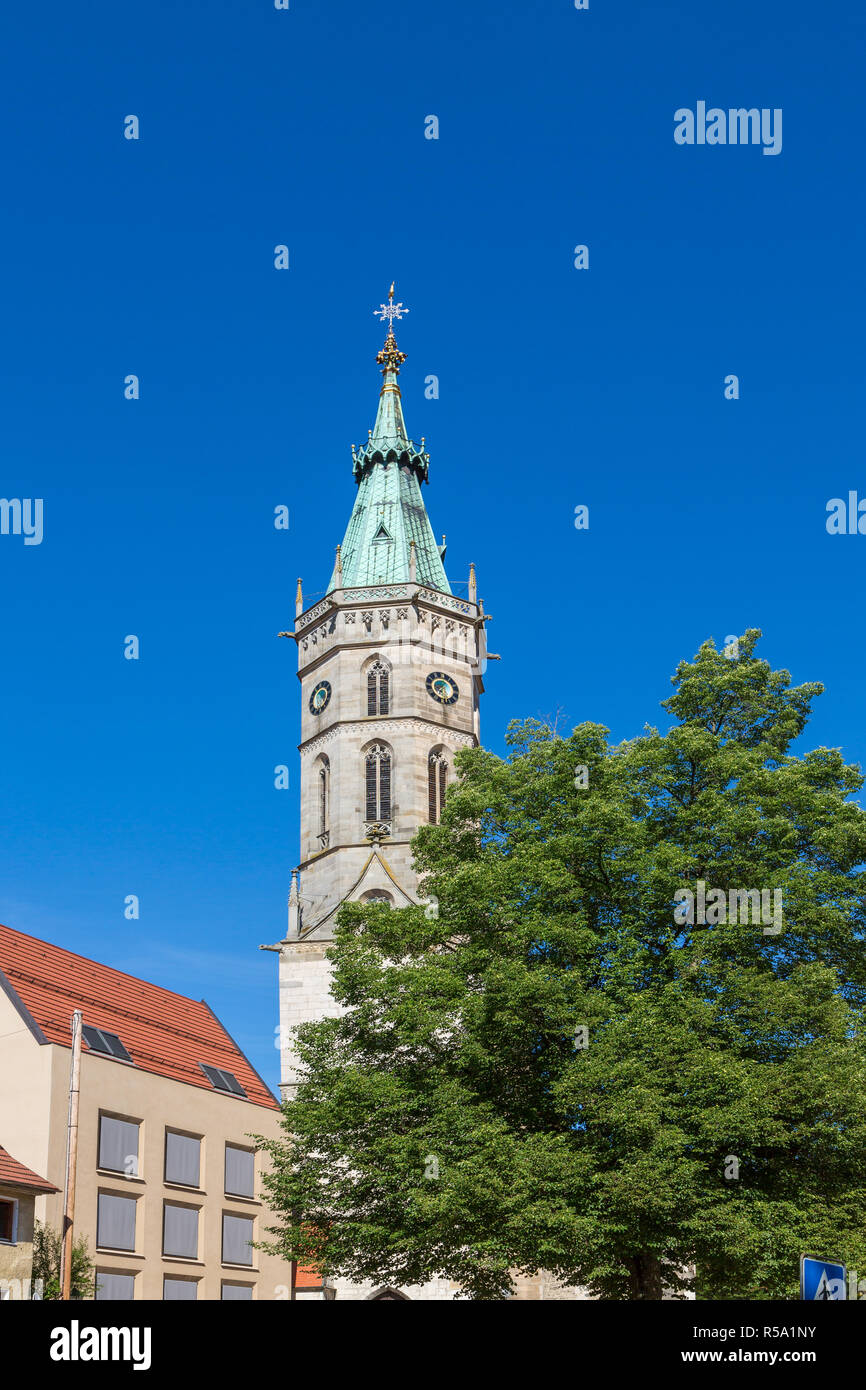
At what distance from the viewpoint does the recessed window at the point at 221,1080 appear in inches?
1635

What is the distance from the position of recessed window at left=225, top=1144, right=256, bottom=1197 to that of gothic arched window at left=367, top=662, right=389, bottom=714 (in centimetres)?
3481

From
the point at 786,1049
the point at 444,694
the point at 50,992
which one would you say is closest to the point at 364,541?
the point at 444,694

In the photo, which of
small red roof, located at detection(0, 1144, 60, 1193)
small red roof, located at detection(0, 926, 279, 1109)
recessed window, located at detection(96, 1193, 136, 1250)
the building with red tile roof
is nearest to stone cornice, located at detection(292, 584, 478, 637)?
small red roof, located at detection(0, 926, 279, 1109)

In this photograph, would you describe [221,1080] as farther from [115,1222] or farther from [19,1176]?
[19,1176]

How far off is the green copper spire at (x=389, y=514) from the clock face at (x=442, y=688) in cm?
482

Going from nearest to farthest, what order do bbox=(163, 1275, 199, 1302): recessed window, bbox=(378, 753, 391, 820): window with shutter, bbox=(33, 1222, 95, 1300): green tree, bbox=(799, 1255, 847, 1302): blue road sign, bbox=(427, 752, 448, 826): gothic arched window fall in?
bbox=(799, 1255, 847, 1302): blue road sign, bbox=(33, 1222, 95, 1300): green tree, bbox=(163, 1275, 199, 1302): recessed window, bbox=(378, 753, 391, 820): window with shutter, bbox=(427, 752, 448, 826): gothic arched window

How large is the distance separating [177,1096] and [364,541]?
149 feet

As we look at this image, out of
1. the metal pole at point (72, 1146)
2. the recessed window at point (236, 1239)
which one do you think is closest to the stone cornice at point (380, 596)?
the recessed window at point (236, 1239)

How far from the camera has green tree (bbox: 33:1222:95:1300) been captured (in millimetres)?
30094

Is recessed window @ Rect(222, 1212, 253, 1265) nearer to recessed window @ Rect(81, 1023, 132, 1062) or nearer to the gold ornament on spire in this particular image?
recessed window @ Rect(81, 1023, 132, 1062)

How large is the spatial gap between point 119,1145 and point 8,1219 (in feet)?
15.4

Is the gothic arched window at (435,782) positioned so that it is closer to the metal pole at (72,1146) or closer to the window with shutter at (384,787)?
the window with shutter at (384,787)
